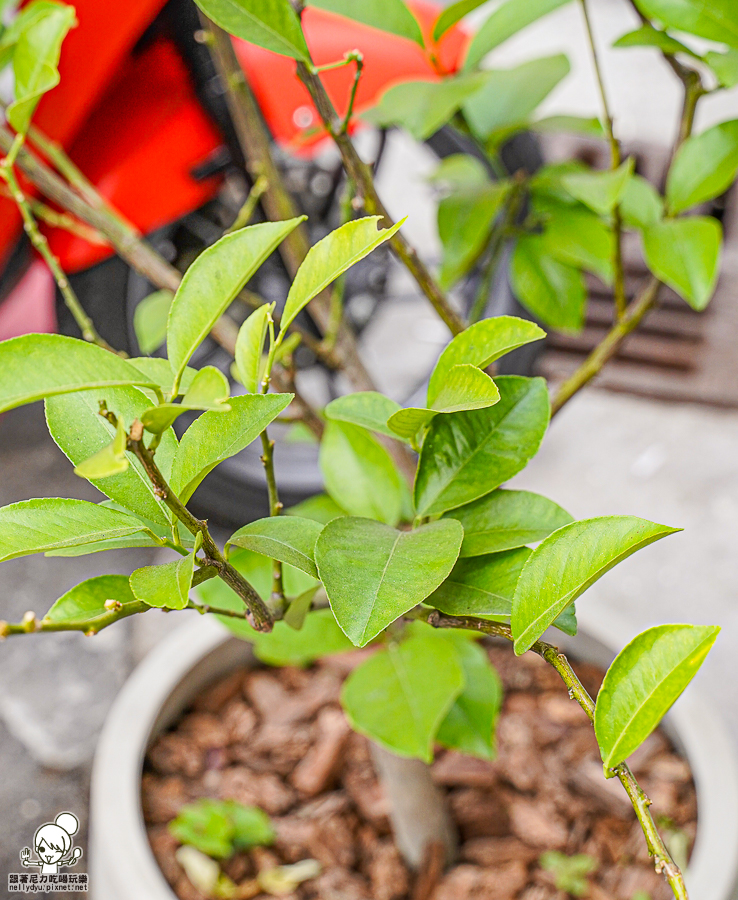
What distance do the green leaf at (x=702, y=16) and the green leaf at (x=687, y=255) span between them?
0.11m

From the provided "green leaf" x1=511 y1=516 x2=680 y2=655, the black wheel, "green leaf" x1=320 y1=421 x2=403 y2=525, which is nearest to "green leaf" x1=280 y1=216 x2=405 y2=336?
"green leaf" x1=511 y1=516 x2=680 y2=655

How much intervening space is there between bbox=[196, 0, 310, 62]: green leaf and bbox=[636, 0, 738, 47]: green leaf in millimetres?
210

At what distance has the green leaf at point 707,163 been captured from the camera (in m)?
0.52

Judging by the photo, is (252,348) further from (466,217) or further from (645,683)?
(466,217)

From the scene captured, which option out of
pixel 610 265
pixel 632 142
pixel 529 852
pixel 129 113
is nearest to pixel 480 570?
pixel 610 265

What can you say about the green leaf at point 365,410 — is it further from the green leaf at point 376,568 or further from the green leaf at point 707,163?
the green leaf at point 707,163

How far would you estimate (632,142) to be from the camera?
1.71 metres

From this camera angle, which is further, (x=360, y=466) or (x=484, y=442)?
(x=360, y=466)

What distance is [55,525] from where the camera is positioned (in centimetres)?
29

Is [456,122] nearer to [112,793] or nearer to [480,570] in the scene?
[480,570]

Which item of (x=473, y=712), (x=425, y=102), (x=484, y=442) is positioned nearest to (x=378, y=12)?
(x=425, y=102)

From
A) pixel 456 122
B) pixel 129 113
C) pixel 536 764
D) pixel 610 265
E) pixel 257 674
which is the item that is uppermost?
pixel 129 113

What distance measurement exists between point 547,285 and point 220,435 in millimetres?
443

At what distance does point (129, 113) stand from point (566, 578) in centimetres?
109
